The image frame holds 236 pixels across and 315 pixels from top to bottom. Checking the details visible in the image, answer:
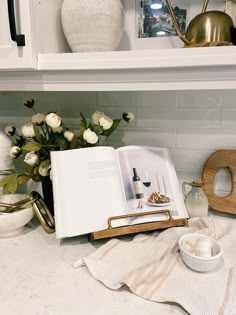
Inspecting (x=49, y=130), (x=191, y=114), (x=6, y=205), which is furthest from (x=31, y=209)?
(x=191, y=114)

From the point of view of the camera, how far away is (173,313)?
0.52 meters

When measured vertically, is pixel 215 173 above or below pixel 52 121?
below

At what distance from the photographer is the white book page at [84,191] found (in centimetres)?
73

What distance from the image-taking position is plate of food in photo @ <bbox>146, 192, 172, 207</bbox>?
803mm

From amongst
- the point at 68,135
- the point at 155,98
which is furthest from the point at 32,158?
the point at 155,98

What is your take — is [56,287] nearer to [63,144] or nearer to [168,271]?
[168,271]

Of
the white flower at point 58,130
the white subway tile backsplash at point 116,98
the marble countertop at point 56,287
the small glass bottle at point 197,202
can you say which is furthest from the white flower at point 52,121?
the small glass bottle at point 197,202

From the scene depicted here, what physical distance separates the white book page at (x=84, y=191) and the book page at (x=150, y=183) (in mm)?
46

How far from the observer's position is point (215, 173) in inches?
35.7

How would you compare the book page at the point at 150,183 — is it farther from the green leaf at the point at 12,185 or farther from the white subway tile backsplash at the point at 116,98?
the green leaf at the point at 12,185

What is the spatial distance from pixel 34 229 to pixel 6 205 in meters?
0.12

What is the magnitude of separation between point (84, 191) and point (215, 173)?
0.48 meters

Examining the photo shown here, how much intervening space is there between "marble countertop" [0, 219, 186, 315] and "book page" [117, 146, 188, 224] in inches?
7.1

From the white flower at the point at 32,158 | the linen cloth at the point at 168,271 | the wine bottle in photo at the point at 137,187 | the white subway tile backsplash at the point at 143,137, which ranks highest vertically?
the white subway tile backsplash at the point at 143,137
